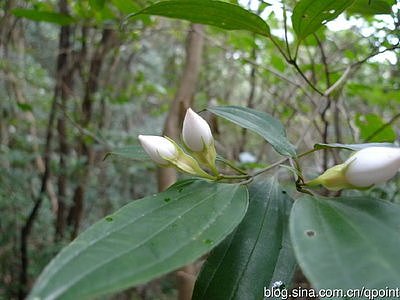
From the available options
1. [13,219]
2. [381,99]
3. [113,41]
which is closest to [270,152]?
[381,99]

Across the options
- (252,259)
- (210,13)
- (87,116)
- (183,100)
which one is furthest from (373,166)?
(87,116)

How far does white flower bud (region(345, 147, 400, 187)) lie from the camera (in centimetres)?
37

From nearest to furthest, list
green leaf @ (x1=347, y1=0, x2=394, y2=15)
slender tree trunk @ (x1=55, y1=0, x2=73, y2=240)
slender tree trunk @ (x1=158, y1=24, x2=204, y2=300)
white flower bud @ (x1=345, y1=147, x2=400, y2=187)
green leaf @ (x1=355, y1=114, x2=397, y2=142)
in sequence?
white flower bud @ (x1=345, y1=147, x2=400, y2=187), green leaf @ (x1=347, y1=0, x2=394, y2=15), green leaf @ (x1=355, y1=114, x2=397, y2=142), slender tree trunk @ (x1=158, y1=24, x2=204, y2=300), slender tree trunk @ (x1=55, y1=0, x2=73, y2=240)

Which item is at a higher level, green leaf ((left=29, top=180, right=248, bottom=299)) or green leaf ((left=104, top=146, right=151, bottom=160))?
green leaf ((left=104, top=146, right=151, bottom=160))

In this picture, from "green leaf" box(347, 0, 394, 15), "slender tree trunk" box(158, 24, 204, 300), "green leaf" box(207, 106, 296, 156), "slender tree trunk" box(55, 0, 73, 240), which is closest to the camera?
"green leaf" box(207, 106, 296, 156)

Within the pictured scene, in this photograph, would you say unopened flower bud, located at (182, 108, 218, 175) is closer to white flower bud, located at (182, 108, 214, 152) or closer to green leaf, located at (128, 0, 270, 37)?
white flower bud, located at (182, 108, 214, 152)

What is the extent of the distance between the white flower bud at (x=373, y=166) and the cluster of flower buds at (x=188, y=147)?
6.0 inches

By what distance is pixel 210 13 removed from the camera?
0.52m

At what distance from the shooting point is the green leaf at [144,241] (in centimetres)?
27

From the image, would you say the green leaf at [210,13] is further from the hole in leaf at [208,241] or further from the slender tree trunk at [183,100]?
the slender tree trunk at [183,100]

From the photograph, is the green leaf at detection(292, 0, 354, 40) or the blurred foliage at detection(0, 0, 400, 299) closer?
the green leaf at detection(292, 0, 354, 40)

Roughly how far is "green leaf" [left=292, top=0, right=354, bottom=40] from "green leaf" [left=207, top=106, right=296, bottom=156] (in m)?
0.13

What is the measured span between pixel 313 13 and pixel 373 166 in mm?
245

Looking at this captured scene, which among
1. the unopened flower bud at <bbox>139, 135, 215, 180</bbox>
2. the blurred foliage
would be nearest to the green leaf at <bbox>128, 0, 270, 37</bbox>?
the unopened flower bud at <bbox>139, 135, 215, 180</bbox>
